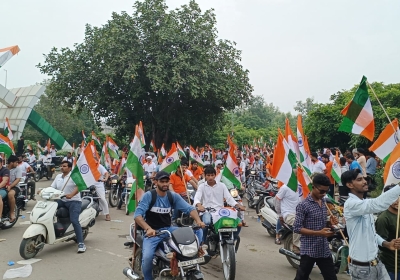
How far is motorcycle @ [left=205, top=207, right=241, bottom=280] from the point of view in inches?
206

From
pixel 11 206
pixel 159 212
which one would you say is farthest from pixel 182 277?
pixel 11 206

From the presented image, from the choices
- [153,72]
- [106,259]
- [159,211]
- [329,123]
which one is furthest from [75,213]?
[329,123]

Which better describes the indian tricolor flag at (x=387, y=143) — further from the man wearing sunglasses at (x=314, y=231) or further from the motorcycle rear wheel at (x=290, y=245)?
the motorcycle rear wheel at (x=290, y=245)

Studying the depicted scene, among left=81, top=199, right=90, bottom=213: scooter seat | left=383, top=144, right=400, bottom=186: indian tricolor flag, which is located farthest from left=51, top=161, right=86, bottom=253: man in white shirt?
left=383, top=144, right=400, bottom=186: indian tricolor flag

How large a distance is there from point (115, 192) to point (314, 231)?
9.23m

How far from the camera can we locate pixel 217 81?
75.4ft

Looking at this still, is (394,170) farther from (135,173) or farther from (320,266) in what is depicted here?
(135,173)

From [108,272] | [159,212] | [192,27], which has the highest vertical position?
[192,27]

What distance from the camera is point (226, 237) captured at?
18.2ft

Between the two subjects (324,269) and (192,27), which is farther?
(192,27)

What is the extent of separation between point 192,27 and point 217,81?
12.0 feet

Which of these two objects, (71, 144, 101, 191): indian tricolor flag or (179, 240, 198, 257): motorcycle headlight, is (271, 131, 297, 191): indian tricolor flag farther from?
(71, 144, 101, 191): indian tricolor flag

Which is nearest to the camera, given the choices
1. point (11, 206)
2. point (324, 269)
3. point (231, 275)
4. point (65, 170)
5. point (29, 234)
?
point (324, 269)

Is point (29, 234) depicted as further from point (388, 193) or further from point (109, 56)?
point (109, 56)
